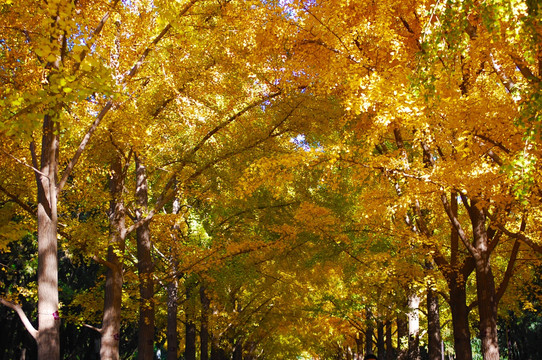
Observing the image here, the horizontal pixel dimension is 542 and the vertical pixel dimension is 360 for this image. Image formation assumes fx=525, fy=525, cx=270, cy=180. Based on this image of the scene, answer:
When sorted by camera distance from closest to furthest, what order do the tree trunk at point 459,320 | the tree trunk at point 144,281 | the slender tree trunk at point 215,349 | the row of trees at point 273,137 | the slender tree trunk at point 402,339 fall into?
the row of trees at point 273,137
the tree trunk at point 459,320
the tree trunk at point 144,281
the slender tree trunk at point 402,339
the slender tree trunk at point 215,349

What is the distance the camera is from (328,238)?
14531 mm

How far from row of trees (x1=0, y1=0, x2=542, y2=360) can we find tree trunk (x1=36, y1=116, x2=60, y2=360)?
1.0 inches

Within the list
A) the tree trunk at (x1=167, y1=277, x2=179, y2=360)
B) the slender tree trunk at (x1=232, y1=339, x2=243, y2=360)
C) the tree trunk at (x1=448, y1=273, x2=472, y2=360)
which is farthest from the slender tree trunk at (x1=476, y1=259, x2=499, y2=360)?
the slender tree trunk at (x1=232, y1=339, x2=243, y2=360)

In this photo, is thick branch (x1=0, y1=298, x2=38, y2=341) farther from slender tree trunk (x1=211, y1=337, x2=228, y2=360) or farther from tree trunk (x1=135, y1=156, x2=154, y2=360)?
slender tree trunk (x1=211, y1=337, x2=228, y2=360)

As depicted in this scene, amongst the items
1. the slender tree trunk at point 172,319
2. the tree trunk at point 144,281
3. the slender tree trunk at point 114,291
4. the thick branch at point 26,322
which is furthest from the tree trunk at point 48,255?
the slender tree trunk at point 172,319

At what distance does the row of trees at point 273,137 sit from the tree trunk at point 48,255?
0.08 feet

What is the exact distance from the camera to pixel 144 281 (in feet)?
42.7

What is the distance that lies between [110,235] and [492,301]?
8.36 m

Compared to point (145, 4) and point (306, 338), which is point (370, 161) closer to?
point (145, 4)

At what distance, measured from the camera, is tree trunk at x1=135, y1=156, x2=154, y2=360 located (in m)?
12.9

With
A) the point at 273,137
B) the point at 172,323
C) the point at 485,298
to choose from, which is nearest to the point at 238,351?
the point at 172,323

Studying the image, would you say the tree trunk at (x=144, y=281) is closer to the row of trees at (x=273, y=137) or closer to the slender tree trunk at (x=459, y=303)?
the row of trees at (x=273, y=137)

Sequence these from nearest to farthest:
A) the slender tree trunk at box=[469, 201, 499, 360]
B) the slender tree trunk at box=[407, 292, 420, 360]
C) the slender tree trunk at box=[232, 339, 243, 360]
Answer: the slender tree trunk at box=[469, 201, 499, 360], the slender tree trunk at box=[407, 292, 420, 360], the slender tree trunk at box=[232, 339, 243, 360]

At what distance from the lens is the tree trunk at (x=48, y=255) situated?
6836 mm
